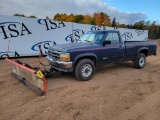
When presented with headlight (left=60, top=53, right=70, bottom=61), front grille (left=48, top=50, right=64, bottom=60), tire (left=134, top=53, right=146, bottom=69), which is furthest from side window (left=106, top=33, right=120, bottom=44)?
front grille (left=48, top=50, right=64, bottom=60)

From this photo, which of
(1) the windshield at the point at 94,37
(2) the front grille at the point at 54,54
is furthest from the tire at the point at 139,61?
(2) the front grille at the point at 54,54

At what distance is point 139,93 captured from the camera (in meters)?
5.80

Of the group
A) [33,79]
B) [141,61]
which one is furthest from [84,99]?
[141,61]

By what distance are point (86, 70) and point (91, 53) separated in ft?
2.23

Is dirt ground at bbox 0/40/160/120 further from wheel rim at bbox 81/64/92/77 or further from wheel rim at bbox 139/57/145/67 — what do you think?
wheel rim at bbox 139/57/145/67

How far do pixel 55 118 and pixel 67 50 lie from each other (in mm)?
2826

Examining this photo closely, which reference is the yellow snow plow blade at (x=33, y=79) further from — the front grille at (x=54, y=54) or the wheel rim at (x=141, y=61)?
the wheel rim at (x=141, y=61)

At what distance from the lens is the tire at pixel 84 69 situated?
6.73 meters

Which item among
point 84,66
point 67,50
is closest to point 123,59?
point 84,66

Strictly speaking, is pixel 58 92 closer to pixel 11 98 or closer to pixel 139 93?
pixel 11 98

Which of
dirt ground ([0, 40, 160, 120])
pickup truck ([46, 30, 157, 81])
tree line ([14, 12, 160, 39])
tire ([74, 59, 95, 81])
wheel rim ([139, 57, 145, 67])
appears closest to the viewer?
dirt ground ([0, 40, 160, 120])

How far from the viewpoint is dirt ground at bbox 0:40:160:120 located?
434 centimetres

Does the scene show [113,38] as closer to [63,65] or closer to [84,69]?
[84,69]

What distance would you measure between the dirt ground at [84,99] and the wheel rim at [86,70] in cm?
32
